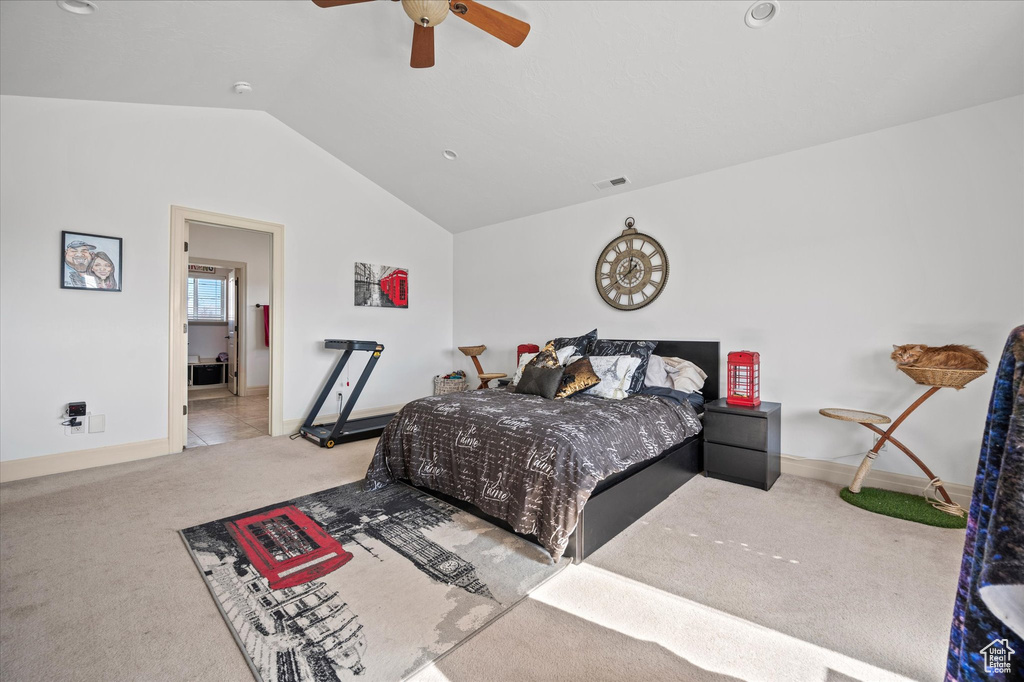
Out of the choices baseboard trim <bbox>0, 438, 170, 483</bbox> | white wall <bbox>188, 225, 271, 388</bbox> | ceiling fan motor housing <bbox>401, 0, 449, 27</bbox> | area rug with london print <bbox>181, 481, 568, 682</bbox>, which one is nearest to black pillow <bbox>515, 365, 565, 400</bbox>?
area rug with london print <bbox>181, 481, 568, 682</bbox>

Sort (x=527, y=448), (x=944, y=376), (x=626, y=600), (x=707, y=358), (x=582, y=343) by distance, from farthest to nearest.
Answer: (x=582, y=343), (x=707, y=358), (x=944, y=376), (x=527, y=448), (x=626, y=600)

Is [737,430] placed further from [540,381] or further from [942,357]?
[540,381]

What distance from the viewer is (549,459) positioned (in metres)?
2.20

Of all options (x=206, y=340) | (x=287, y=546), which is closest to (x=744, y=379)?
(x=287, y=546)

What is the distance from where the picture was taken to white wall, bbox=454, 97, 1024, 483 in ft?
9.03

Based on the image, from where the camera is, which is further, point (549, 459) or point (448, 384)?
point (448, 384)

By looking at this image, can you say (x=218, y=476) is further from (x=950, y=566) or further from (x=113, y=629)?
(x=950, y=566)

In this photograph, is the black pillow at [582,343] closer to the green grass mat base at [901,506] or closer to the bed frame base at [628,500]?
the bed frame base at [628,500]

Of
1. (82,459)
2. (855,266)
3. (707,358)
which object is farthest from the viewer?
(707,358)

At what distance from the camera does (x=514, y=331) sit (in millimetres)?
5445

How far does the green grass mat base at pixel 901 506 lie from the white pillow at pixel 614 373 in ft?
5.19

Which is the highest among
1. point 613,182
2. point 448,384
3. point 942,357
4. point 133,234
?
point 613,182

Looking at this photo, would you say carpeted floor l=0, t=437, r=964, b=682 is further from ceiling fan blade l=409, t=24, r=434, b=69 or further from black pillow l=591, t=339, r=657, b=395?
ceiling fan blade l=409, t=24, r=434, b=69

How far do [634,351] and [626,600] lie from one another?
219 centimetres
